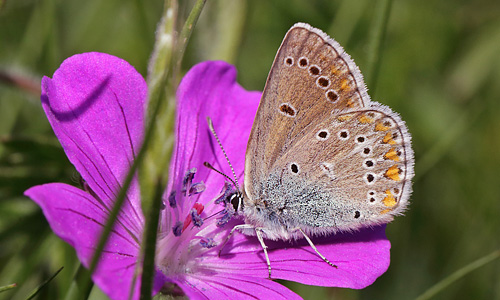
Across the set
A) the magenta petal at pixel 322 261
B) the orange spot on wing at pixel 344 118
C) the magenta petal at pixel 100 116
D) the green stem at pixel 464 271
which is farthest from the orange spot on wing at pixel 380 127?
the magenta petal at pixel 100 116

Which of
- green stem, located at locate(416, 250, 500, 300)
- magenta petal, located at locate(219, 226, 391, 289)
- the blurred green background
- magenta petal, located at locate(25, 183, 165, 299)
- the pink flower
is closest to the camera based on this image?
magenta petal, located at locate(25, 183, 165, 299)

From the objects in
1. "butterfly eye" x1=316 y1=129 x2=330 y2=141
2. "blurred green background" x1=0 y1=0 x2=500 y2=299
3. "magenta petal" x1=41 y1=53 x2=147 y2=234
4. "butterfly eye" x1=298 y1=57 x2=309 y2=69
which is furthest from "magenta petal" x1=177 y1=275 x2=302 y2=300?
"butterfly eye" x1=298 y1=57 x2=309 y2=69

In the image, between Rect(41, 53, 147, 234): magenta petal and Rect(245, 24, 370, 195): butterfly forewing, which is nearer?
Rect(41, 53, 147, 234): magenta petal

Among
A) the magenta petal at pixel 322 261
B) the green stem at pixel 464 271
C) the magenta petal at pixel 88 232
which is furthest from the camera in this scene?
the green stem at pixel 464 271

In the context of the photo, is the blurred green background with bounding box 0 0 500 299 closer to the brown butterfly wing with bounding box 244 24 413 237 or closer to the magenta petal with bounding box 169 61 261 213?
the magenta petal with bounding box 169 61 261 213

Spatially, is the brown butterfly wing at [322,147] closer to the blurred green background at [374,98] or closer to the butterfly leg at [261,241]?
the butterfly leg at [261,241]

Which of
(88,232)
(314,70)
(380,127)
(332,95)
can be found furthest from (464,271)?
(88,232)

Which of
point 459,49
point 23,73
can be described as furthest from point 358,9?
point 23,73
